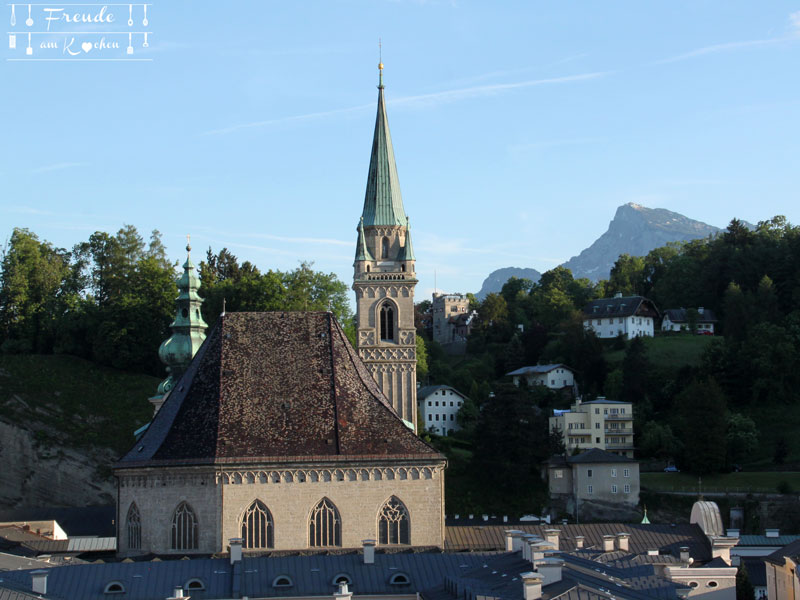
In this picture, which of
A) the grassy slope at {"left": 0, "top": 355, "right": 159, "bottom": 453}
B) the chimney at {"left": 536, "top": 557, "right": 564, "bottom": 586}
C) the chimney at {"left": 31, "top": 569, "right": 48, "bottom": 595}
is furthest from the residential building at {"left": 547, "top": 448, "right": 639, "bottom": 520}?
the chimney at {"left": 536, "top": 557, "right": 564, "bottom": 586}

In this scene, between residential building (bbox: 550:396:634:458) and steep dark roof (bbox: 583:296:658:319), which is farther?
steep dark roof (bbox: 583:296:658:319)

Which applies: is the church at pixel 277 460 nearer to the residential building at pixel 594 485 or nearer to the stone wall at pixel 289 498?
the stone wall at pixel 289 498

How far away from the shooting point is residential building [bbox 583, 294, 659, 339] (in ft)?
448

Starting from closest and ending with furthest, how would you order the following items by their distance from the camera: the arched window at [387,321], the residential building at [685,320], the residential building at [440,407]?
the arched window at [387,321], the residential building at [440,407], the residential building at [685,320]

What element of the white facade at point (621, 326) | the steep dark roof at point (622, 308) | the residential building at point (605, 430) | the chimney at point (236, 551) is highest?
the steep dark roof at point (622, 308)

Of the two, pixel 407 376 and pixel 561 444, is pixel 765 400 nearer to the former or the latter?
pixel 561 444

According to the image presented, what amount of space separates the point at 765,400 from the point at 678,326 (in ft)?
97.6

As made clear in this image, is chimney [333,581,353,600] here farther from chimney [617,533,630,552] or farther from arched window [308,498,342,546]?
chimney [617,533,630,552]

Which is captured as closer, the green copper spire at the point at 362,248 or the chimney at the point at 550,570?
the chimney at the point at 550,570

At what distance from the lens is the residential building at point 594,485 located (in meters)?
90.9

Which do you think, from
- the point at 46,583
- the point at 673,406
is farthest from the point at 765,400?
the point at 46,583

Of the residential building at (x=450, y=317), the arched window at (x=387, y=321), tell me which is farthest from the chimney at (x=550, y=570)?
the residential building at (x=450, y=317)

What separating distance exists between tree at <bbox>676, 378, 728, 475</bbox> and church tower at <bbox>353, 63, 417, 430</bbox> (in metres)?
27.0

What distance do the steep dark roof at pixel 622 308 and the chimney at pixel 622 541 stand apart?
8426cm
